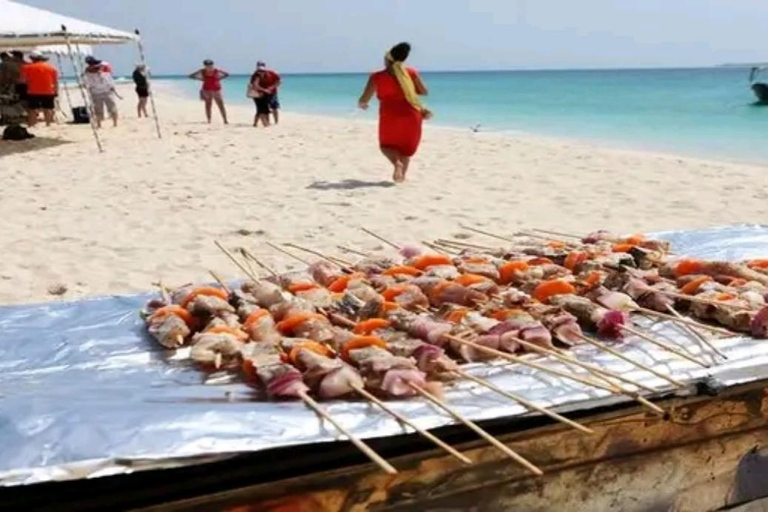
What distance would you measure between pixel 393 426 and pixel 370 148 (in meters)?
13.0

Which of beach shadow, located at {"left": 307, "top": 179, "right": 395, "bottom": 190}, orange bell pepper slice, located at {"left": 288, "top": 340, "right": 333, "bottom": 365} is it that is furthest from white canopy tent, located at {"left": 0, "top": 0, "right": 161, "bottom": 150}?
orange bell pepper slice, located at {"left": 288, "top": 340, "right": 333, "bottom": 365}

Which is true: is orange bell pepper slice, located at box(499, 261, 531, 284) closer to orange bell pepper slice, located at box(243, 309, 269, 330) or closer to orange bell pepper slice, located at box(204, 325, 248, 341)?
orange bell pepper slice, located at box(243, 309, 269, 330)

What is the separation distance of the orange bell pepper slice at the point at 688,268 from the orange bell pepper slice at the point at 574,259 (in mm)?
423

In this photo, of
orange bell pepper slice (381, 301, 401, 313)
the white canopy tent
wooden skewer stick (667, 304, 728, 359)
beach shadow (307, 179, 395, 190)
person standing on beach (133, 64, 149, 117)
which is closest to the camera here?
wooden skewer stick (667, 304, 728, 359)

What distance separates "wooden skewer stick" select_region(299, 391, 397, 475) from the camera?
6.84 feet

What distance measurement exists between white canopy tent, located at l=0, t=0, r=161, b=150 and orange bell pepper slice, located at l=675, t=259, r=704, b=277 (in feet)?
40.5

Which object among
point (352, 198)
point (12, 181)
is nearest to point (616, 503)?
point (352, 198)

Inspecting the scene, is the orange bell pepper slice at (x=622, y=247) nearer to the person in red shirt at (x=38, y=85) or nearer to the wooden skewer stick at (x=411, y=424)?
the wooden skewer stick at (x=411, y=424)

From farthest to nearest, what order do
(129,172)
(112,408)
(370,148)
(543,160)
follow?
(370,148) < (543,160) < (129,172) < (112,408)

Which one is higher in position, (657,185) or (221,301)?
(221,301)

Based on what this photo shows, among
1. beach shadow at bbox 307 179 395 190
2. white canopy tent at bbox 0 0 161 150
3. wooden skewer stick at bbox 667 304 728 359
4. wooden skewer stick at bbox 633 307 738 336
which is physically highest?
white canopy tent at bbox 0 0 161 150

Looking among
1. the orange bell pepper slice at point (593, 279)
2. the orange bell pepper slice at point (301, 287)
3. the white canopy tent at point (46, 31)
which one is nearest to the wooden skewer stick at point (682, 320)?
the orange bell pepper slice at point (593, 279)

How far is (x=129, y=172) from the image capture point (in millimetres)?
11516

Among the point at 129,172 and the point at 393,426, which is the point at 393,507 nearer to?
the point at 393,426
